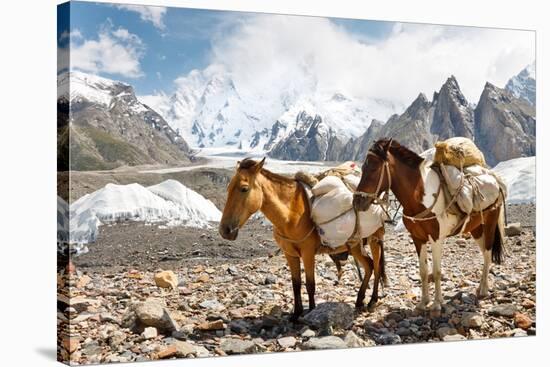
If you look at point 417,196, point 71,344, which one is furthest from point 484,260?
Answer: point 71,344

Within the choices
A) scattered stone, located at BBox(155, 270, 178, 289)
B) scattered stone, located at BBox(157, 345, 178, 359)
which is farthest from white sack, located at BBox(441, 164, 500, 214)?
scattered stone, located at BBox(157, 345, 178, 359)

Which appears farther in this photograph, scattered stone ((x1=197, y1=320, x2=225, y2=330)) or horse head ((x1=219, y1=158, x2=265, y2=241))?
scattered stone ((x1=197, y1=320, x2=225, y2=330))

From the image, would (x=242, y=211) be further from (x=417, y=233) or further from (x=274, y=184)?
(x=417, y=233)

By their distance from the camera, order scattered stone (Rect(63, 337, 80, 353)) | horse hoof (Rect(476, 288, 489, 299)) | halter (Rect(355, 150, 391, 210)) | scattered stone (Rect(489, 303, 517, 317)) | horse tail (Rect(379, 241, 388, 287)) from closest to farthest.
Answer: scattered stone (Rect(63, 337, 80, 353))
halter (Rect(355, 150, 391, 210))
horse tail (Rect(379, 241, 388, 287))
scattered stone (Rect(489, 303, 517, 317))
horse hoof (Rect(476, 288, 489, 299))

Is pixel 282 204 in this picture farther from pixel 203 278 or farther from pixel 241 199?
pixel 203 278

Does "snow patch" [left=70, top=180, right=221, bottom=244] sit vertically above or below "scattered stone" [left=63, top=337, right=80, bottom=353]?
above

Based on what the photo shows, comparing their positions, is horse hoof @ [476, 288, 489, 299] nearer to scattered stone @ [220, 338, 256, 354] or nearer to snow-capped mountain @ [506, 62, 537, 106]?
snow-capped mountain @ [506, 62, 537, 106]

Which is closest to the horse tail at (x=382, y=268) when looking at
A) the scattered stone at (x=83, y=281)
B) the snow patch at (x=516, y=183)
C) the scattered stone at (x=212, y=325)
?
the snow patch at (x=516, y=183)
